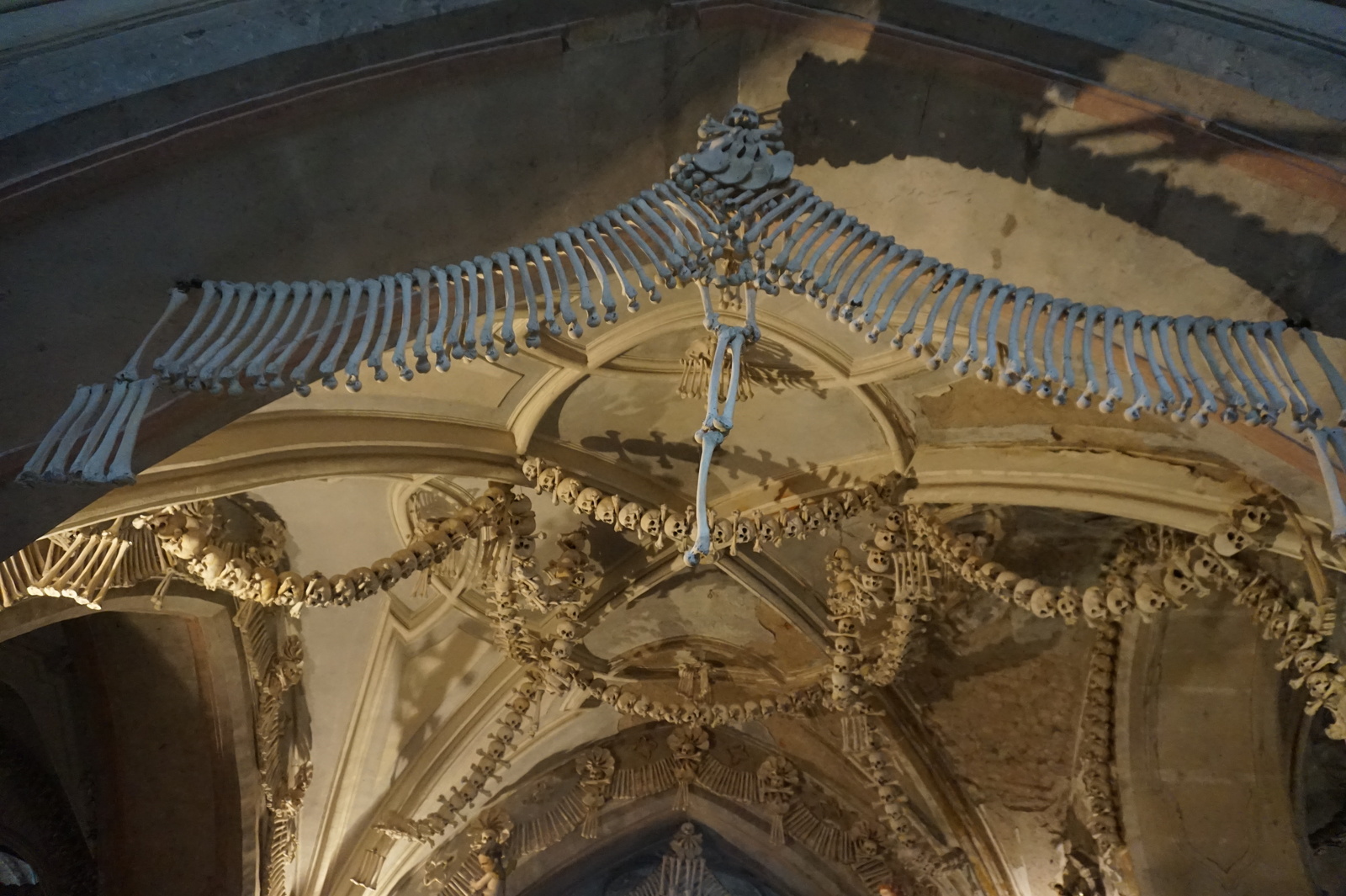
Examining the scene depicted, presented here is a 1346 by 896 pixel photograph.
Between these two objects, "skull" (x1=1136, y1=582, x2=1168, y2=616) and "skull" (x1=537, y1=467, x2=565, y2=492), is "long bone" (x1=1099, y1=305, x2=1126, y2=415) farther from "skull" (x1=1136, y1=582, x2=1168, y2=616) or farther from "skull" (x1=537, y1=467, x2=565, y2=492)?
"skull" (x1=537, y1=467, x2=565, y2=492)

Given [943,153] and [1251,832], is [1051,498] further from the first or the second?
[1251,832]

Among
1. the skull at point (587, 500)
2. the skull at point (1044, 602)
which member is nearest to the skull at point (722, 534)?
the skull at point (587, 500)

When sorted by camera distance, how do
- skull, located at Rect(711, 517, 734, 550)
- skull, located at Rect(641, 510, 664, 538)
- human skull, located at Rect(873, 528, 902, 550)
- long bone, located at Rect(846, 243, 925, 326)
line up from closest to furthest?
long bone, located at Rect(846, 243, 925, 326), skull, located at Rect(711, 517, 734, 550), skull, located at Rect(641, 510, 664, 538), human skull, located at Rect(873, 528, 902, 550)

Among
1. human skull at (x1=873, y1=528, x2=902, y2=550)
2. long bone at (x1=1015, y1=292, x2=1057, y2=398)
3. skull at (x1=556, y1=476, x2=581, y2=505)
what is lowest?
long bone at (x1=1015, y1=292, x2=1057, y2=398)

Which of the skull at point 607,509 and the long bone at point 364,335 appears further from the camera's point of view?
the skull at point 607,509

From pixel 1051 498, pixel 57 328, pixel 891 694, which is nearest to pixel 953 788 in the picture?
pixel 891 694

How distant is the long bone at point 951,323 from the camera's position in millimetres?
2047

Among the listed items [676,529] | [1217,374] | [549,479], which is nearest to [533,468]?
[549,479]

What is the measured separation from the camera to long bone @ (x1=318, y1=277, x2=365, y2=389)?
2.01 m

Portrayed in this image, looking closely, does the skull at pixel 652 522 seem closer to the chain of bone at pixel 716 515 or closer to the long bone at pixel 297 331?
the chain of bone at pixel 716 515

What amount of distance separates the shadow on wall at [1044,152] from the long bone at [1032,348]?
1.43 feet

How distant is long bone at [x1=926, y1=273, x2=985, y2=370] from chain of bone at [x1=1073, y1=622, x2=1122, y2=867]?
119 inches

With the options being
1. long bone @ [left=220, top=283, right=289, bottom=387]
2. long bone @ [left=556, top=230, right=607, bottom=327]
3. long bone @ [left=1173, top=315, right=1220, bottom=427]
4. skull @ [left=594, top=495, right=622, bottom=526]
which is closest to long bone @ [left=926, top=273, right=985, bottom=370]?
long bone @ [left=1173, top=315, right=1220, bottom=427]

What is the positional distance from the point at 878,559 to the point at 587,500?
1.20 meters
